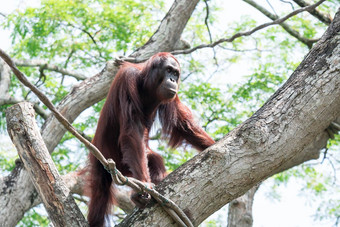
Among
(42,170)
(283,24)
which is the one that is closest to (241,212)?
(283,24)

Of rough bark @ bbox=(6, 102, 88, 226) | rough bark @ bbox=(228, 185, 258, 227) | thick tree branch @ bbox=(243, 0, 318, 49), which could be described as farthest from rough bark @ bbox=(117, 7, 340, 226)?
thick tree branch @ bbox=(243, 0, 318, 49)

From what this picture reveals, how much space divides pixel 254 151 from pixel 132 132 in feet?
5.07

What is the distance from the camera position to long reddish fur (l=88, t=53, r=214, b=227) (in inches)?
173

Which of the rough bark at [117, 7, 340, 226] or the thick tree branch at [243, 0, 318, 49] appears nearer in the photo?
the rough bark at [117, 7, 340, 226]

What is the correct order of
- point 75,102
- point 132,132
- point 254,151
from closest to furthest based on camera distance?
point 254,151, point 132,132, point 75,102

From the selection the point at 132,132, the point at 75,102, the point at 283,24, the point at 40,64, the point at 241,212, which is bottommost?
the point at 132,132

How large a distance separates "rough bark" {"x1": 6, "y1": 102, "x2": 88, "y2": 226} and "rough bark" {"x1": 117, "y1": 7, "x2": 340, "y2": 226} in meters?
0.40

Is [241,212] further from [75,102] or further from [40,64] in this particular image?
[40,64]

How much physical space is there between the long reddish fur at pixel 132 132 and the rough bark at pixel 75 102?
101cm

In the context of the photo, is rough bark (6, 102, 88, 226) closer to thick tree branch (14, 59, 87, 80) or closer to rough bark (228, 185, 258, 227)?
rough bark (228, 185, 258, 227)

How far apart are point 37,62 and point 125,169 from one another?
173 inches

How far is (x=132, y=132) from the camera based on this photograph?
14.5ft

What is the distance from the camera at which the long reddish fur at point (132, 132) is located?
173 inches

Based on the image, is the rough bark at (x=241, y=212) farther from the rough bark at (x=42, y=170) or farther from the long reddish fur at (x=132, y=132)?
the rough bark at (x=42, y=170)
